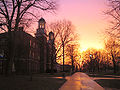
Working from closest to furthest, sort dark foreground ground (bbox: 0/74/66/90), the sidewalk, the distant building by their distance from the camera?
dark foreground ground (bbox: 0/74/66/90) → the sidewalk → the distant building

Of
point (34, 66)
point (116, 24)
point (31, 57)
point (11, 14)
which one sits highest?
point (11, 14)

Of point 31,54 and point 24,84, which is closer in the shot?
point 24,84

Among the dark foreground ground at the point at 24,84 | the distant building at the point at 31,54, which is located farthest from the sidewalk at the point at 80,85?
the distant building at the point at 31,54

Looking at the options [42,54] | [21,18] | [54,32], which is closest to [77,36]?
[54,32]

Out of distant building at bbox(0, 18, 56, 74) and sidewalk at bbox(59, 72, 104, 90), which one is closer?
sidewalk at bbox(59, 72, 104, 90)

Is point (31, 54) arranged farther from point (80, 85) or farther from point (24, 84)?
point (24, 84)

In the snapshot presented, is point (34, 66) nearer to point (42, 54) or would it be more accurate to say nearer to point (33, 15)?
point (42, 54)

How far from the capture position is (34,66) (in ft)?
164

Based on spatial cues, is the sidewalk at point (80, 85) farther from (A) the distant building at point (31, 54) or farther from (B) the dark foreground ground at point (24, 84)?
(A) the distant building at point (31, 54)

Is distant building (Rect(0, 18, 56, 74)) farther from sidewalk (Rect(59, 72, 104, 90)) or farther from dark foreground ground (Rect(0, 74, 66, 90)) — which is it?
sidewalk (Rect(59, 72, 104, 90))

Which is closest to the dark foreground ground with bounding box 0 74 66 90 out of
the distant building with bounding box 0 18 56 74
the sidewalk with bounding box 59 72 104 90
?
the sidewalk with bounding box 59 72 104 90

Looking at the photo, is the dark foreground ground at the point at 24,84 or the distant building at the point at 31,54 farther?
the distant building at the point at 31,54

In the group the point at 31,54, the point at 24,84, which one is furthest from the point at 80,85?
the point at 31,54

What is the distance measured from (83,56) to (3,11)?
71240mm
